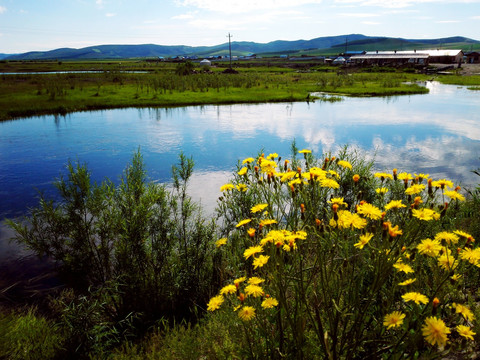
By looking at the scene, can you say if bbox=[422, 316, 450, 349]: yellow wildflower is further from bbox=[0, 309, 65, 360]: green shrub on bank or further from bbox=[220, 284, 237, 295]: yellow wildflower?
bbox=[0, 309, 65, 360]: green shrub on bank

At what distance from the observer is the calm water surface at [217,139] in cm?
1242

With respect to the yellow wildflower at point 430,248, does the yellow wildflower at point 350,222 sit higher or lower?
higher

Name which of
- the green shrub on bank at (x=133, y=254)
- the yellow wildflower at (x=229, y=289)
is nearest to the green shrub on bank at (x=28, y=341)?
the green shrub on bank at (x=133, y=254)

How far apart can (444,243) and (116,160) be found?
13830mm

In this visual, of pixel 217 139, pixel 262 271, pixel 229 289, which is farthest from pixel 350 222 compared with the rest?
pixel 217 139

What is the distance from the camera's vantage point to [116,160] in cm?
1418

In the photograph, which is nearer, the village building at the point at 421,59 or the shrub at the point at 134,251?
the shrub at the point at 134,251

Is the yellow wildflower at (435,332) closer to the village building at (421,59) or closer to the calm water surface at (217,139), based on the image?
the calm water surface at (217,139)

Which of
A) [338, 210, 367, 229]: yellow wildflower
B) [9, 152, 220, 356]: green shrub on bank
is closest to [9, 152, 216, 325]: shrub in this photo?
[9, 152, 220, 356]: green shrub on bank

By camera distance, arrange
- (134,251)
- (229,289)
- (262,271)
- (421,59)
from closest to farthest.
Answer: (229,289) < (262,271) < (134,251) < (421,59)

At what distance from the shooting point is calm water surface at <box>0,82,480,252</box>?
1242 centimetres

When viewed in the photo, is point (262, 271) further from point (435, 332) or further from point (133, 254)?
point (133, 254)

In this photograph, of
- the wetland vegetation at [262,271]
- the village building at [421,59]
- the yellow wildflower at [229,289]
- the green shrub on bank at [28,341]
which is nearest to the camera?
the wetland vegetation at [262,271]

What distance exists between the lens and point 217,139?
17.4m
